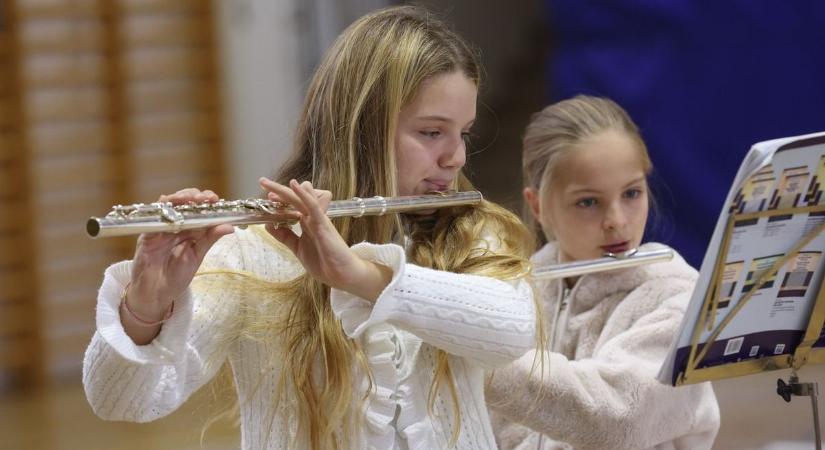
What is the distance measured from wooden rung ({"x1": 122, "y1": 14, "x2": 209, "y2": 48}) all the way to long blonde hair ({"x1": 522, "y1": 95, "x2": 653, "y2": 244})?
279cm

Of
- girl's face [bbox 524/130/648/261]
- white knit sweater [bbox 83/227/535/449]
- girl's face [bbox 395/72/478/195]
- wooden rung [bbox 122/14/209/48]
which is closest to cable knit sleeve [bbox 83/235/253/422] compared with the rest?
white knit sweater [bbox 83/227/535/449]

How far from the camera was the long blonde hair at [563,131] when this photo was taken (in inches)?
72.2

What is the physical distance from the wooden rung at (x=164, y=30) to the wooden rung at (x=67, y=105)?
222 mm

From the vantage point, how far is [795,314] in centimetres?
152

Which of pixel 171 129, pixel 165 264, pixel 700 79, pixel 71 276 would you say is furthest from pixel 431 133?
pixel 171 129

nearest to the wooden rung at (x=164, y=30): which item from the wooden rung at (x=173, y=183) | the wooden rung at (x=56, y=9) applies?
the wooden rung at (x=56, y=9)

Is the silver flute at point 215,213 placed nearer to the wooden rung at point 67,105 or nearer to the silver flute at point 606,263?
the silver flute at point 606,263

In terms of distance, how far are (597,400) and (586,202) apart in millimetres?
314

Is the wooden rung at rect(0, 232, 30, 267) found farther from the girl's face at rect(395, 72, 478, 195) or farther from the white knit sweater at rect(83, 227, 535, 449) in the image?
the girl's face at rect(395, 72, 478, 195)

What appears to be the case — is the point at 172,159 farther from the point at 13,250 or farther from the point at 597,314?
the point at 597,314

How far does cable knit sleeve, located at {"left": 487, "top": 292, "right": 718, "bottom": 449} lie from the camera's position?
1637 millimetres

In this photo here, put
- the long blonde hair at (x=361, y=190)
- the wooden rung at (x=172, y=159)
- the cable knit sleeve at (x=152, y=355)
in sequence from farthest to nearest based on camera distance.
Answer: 1. the wooden rung at (x=172, y=159)
2. the long blonde hair at (x=361, y=190)
3. the cable knit sleeve at (x=152, y=355)

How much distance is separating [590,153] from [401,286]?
0.60 m

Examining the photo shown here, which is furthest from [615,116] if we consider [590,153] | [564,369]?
[564,369]
